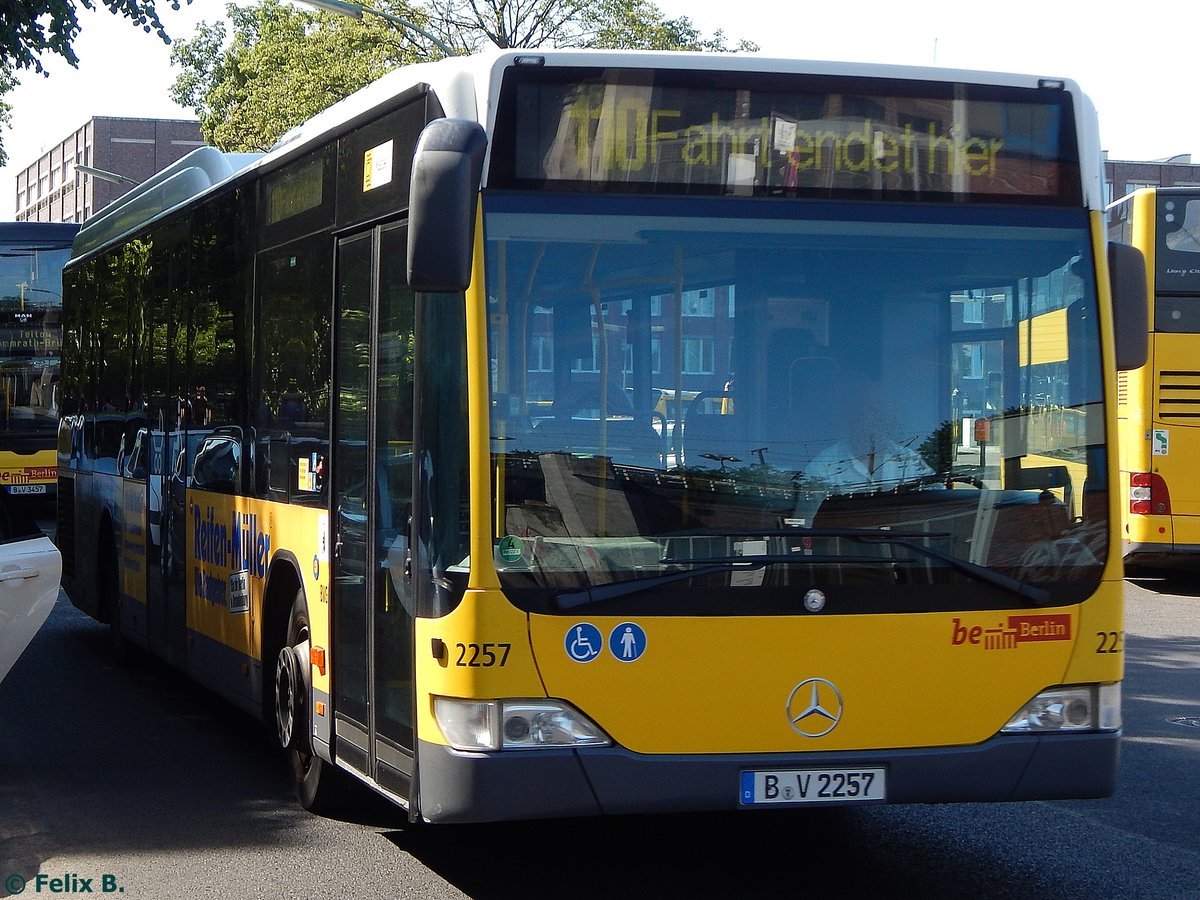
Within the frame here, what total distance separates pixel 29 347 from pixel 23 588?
65.9 ft

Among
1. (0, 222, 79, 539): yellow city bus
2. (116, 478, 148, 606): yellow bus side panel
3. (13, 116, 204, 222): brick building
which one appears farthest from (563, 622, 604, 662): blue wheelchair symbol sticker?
(13, 116, 204, 222): brick building

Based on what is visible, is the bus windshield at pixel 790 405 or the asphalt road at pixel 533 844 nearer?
the bus windshield at pixel 790 405

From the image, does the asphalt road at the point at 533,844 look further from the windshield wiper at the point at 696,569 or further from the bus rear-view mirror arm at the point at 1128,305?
the bus rear-view mirror arm at the point at 1128,305

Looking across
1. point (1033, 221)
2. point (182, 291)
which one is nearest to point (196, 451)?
point (182, 291)

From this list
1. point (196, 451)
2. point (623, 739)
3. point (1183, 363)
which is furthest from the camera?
point (1183, 363)

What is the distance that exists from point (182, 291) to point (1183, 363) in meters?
11.0

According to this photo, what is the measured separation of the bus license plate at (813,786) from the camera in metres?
5.29

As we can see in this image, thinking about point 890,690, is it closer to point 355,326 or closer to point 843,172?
point 843,172

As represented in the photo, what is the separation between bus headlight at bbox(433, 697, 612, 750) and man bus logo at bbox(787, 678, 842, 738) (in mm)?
620

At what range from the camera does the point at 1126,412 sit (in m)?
17.2

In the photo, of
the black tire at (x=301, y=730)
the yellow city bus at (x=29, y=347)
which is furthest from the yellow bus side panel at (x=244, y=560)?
the yellow city bus at (x=29, y=347)

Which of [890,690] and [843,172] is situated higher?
[843,172]

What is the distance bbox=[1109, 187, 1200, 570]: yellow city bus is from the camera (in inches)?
659

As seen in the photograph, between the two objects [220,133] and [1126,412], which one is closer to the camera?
[1126,412]
